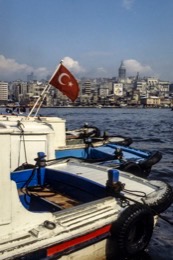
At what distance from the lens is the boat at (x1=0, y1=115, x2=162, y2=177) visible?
9.41 metres

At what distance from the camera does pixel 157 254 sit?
7465mm

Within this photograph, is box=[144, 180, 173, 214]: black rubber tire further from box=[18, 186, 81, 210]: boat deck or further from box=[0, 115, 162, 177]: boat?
box=[0, 115, 162, 177]: boat

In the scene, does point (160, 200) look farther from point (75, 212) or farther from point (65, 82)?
point (65, 82)

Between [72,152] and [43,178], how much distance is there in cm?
463

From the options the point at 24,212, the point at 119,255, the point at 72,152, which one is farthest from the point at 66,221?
the point at 72,152

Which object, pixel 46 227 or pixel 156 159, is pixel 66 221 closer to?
pixel 46 227

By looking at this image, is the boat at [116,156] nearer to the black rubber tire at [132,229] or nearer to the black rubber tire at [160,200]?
the black rubber tire at [160,200]

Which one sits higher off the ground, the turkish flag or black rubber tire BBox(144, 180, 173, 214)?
the turkish flag

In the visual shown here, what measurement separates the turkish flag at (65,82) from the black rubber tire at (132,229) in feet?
20.8

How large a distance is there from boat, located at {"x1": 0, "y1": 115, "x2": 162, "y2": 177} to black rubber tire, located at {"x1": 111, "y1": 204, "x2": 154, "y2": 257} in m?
3.04

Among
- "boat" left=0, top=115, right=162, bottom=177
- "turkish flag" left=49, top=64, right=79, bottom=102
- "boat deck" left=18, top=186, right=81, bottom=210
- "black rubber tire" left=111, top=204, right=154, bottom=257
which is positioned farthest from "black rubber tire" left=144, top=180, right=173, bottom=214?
"turkish flag" left=49, top=64, right=79, bottom=102

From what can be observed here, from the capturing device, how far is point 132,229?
604 cm

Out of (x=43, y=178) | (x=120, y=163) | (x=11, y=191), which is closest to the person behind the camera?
(x=11, y=191)

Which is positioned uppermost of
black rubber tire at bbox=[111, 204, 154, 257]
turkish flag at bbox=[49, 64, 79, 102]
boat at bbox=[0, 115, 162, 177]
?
turkish flag at bbox=[49, 64, 79, 102]
